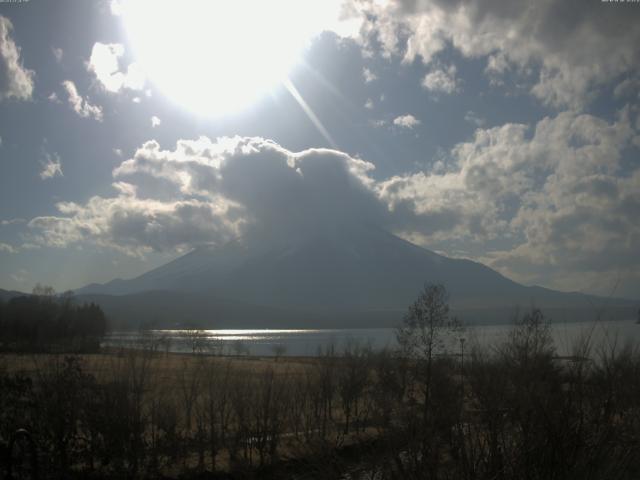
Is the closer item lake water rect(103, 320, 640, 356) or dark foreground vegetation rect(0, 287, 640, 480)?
dark foreground vegetation rect(0, 287, 640, 480)

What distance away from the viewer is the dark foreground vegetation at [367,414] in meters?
4.88

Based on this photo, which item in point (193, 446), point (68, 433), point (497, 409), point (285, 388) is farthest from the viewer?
point (285, 388)

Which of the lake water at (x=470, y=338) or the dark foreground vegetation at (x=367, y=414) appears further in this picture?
the lake water at (x=470, y=338)

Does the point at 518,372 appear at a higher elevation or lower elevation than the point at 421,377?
higher

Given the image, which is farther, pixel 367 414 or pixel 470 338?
pixel 367 414

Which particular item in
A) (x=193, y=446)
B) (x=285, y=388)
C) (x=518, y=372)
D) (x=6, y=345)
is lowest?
(x=193, y=446)

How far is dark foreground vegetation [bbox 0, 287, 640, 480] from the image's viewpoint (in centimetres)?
488

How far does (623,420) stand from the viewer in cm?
624

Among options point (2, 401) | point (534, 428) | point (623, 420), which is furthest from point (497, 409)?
point (2, 401)

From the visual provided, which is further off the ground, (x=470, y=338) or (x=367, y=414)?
(x=470, y=338)

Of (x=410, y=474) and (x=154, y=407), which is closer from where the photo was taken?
(x=410, y=474)

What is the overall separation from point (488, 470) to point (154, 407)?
15.7m

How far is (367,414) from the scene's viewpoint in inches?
900

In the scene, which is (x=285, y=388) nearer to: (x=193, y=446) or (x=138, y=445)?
(x=193, y=446)
